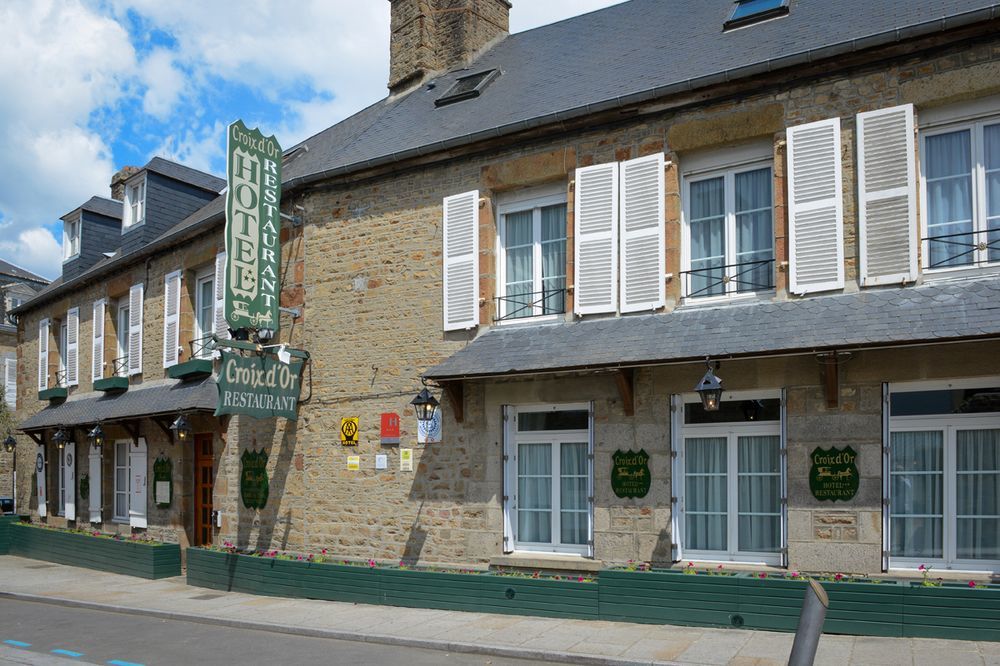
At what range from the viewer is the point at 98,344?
1923 cm

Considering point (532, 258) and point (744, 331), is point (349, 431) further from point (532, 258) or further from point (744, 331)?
Result: point (744, 331)

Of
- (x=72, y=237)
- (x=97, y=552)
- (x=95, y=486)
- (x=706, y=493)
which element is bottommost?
(x=97, y=552)

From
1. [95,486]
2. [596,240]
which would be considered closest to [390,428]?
[596,240]

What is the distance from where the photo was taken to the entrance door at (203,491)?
632 inches

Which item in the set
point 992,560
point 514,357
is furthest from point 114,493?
point 992,560

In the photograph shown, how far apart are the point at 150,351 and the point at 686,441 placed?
11469mm

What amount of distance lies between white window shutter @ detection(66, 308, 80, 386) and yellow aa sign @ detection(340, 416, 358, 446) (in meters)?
10.3

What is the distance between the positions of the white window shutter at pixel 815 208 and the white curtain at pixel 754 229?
1.57 ft

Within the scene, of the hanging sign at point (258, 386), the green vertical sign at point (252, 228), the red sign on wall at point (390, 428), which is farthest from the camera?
the green vertical sign at point (252, 228)

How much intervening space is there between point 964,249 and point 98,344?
16653mm

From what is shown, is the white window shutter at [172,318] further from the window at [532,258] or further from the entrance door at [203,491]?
the window at [532,258]

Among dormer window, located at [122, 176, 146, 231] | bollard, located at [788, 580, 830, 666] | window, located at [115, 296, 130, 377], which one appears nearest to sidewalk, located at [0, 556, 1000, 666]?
bollard, located at [788, 580, 830, 666]

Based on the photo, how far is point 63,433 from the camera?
19.6 metres

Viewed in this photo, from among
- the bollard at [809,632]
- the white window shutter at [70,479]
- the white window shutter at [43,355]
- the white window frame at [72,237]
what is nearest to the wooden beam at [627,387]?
the bollard at [809,632]
